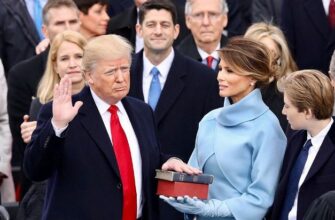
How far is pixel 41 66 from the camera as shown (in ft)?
33.0

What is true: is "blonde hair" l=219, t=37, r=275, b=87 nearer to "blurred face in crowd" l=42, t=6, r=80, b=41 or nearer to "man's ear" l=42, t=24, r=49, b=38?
"blurred face in crowd" l=42, t=6, r=80, b=41

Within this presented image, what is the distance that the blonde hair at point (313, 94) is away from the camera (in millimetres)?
7457

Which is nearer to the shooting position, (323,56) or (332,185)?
(332,185)

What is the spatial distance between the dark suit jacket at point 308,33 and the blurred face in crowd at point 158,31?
1546mm

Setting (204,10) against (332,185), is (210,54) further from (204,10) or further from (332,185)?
(332,185)

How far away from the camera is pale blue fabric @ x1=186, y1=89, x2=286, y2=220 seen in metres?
7.54

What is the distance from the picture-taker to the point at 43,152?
23.0 feet

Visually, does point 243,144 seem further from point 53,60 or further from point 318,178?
point 53,60

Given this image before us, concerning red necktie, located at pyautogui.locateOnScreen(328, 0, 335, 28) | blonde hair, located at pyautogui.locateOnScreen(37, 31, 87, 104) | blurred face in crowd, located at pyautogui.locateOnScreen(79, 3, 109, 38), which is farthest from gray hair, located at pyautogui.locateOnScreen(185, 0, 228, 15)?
blonde hair, located at pyautogui.locateOnScreen(37, 31, 87, 104)

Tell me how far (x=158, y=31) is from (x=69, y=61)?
0.94 metres

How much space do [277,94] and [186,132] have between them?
0.77 m

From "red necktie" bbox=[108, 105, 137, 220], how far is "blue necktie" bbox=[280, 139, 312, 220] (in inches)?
38.8

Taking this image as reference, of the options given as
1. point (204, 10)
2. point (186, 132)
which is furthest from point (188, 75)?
point (204, 10)

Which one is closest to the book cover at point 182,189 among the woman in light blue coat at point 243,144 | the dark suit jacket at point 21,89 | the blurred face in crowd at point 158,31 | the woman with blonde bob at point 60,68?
the woman in light blue coat at point 243,144
